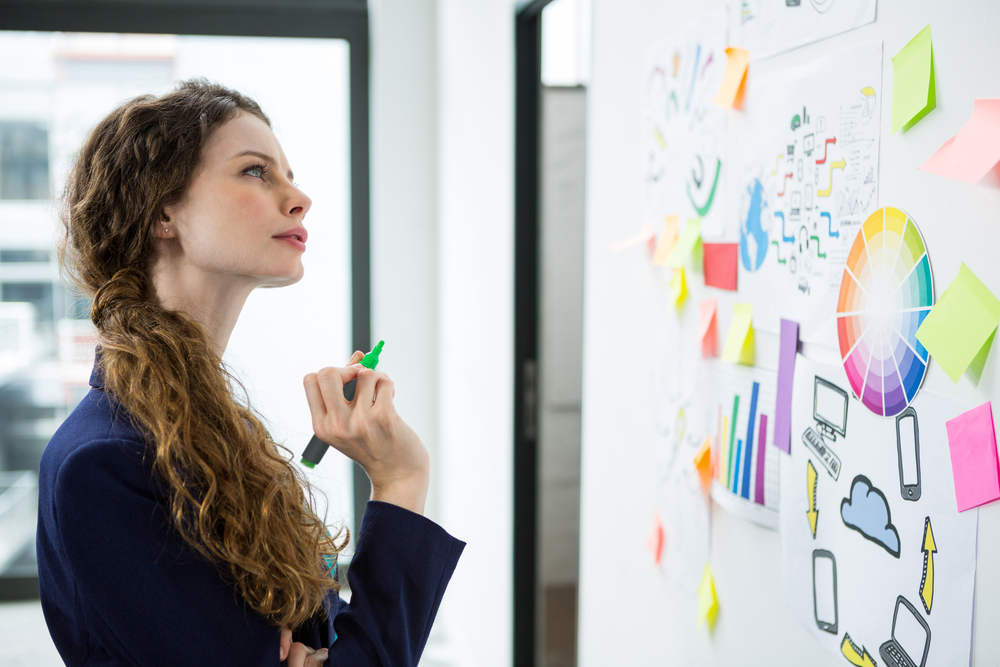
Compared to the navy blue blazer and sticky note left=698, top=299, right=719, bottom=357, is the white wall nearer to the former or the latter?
sticky note left=698, top=299, right=719, bottom=357

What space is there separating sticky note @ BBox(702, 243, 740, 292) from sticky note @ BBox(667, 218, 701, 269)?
0.02 m

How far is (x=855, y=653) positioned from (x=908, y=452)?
0.71 ft

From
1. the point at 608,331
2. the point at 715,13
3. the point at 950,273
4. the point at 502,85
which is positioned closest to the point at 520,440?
the point at 608,331

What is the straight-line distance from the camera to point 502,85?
1.95 m

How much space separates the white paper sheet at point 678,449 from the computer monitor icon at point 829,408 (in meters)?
0.25

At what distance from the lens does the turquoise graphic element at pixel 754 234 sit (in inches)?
32.5

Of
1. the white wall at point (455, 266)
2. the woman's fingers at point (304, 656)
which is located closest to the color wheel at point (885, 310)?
the woman's fingers at point (304, 656)

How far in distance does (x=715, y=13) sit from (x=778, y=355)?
1.44ft

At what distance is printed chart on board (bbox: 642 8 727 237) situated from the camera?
3.01 ft

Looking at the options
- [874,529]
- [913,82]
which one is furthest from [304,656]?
[913,82]

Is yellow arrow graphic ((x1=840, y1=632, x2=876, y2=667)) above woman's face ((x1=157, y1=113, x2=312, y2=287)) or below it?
below

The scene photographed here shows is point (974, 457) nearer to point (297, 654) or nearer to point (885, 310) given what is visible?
point (885, 310)

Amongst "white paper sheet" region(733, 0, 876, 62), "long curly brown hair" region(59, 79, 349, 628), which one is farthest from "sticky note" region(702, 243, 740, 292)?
"long curly brown hair" region(59, 79, 349, 628)

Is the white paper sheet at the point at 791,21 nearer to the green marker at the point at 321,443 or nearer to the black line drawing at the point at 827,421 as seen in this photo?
the black line drawing at the point at 827,421
